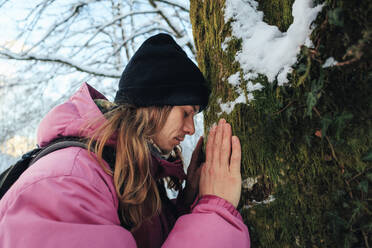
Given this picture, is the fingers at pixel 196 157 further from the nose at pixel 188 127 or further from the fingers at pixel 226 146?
the fingers at pixel 226 146

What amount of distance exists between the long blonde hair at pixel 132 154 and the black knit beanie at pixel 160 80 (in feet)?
0.21

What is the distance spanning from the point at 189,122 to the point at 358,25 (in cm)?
92

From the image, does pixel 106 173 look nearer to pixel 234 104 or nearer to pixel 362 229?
pixel 234 104

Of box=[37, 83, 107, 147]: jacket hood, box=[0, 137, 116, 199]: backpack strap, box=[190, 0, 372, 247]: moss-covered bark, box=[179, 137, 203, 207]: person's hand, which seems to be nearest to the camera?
box=[190, 0, 372, 247]: moss-covered bark

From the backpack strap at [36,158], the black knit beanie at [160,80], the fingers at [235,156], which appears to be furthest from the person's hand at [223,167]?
the backpack strap at [36,158]

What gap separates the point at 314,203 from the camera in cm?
94

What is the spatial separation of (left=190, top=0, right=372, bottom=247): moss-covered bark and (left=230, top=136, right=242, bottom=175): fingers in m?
0.03

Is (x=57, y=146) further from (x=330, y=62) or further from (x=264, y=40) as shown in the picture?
(x=330, y=62)

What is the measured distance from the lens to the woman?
2.81 feet

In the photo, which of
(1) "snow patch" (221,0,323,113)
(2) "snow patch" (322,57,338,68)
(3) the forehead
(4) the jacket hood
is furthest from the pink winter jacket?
(2) "snow patch" (322,57,338,68)

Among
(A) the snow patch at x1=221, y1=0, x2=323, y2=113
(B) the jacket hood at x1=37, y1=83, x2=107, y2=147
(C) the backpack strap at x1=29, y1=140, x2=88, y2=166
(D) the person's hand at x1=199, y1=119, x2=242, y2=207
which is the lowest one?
(D) the person's hand at x1=199, y1=119, x2=242, y2=207

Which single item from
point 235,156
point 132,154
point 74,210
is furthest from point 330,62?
point 74,210

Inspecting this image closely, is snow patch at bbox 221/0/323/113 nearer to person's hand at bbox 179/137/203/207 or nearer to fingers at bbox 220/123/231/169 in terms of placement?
Result: fingers at bbox 220/123/231/169

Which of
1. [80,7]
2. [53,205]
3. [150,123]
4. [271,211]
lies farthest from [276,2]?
[80,7]
